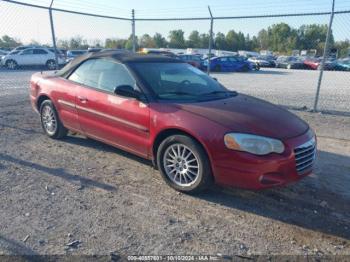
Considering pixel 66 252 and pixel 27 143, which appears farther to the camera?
pixel 27 143

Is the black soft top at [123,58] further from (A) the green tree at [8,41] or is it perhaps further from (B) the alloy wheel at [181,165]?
(A) the green tree at [8,41]

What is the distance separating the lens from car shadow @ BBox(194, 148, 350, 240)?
3.43 metres

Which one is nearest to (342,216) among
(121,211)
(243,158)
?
(243,158)

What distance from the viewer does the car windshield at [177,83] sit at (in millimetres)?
4344

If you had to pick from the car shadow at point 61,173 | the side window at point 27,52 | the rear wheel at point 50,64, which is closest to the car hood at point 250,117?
the car shadow at point 61,173

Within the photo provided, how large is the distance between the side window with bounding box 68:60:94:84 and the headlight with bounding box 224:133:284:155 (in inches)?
105

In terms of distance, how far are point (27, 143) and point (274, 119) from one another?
4046 millimetres

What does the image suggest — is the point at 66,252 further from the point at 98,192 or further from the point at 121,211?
the point at 98,192

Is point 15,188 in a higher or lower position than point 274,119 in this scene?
lower

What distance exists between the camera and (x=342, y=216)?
11.7ft

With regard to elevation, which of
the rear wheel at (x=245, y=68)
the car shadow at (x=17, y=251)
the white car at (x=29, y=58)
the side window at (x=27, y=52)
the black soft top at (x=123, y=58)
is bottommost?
the rear wheel at (x=245, y=68)

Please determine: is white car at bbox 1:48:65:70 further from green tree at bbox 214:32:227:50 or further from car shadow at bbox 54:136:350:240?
green tree at bbox 214:32:227:50

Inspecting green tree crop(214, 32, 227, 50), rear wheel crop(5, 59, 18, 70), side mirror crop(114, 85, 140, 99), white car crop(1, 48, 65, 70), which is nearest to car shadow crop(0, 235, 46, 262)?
side mirror crop(114, 85, 140, 99)

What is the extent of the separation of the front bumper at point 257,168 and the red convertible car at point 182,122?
0.03 feet
